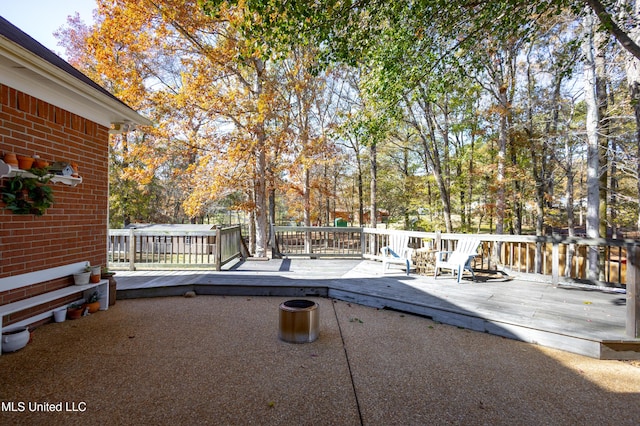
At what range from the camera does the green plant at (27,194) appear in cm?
334

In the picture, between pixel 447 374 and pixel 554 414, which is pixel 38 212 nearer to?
pixel 447 374

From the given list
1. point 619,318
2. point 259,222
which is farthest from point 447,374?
point 259,222

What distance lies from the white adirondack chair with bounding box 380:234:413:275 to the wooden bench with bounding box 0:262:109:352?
202 inches

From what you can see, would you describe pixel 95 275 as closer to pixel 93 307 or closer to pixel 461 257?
pixel 93 307

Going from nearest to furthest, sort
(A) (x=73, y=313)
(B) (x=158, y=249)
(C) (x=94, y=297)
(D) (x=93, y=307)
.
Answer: (A) (x=73, y=313) → (D) (x=93, y=307) → (C) (x=94, y=297) → (B) (x=158, y=249)

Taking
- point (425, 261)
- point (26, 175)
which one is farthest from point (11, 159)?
point (425, 261)

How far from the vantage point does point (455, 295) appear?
5.00 metres

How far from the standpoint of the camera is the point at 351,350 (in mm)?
3455

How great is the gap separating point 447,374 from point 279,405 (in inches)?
63.8

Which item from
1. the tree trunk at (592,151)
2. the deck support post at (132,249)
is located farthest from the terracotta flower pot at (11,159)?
the tree trunk at (592,151)

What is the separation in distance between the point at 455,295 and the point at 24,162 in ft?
19.5

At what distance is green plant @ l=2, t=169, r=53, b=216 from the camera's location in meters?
3.34

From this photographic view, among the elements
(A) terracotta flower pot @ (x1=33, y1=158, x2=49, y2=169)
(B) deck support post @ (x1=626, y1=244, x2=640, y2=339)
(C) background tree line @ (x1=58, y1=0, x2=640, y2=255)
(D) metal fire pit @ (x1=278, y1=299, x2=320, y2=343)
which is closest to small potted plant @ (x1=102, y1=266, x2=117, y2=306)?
(A) terracotta flower pot @ (x1=33, y1=158, x2=49, y2=169)

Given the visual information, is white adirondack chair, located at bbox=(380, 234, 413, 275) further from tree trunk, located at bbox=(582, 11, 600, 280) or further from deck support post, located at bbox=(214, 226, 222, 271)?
tree trunk, located at bbox=(582, 11, 600, 280)
